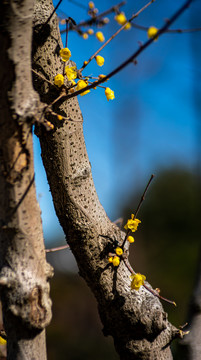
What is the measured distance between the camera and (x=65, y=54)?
902mm

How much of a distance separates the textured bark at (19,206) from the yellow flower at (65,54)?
0.27 metres

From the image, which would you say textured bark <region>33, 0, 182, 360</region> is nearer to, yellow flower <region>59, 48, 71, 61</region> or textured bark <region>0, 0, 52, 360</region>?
yellow flower <region>59, 48, 71, 61</region>

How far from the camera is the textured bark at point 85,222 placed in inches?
35.6

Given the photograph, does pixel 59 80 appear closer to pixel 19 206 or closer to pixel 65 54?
pixel 65 54

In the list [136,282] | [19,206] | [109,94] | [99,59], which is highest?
[99,59]

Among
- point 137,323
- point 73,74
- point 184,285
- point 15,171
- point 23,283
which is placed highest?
point 73,74

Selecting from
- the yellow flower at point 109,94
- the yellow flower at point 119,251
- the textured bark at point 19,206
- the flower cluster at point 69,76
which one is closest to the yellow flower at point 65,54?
the flower cluster at point 69,76

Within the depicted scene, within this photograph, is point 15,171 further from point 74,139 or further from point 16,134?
point 74,139

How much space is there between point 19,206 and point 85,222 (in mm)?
307

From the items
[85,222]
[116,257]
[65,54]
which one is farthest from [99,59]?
[116,257]

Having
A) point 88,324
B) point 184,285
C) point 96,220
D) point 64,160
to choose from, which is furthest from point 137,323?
point 88,324

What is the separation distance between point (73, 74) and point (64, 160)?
252mm

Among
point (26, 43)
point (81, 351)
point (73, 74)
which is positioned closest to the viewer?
point (26, 43)

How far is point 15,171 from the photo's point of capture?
2.13ft
